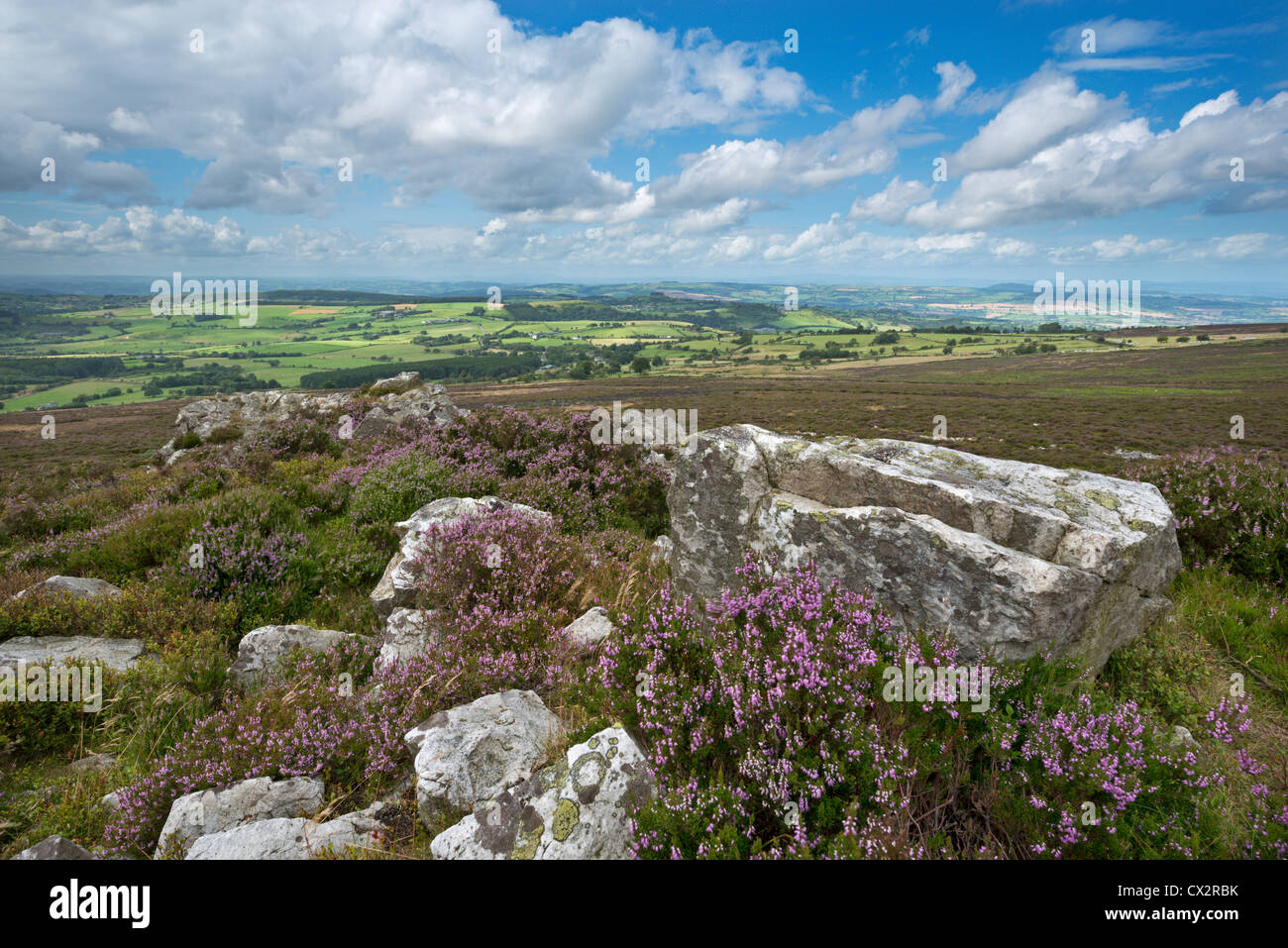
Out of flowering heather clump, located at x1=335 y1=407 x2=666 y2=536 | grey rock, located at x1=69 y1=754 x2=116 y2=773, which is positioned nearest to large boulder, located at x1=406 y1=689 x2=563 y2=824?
grey rock, located at x1=69 y1=754 x2=116 y2=773

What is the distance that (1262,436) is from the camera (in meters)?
56.6

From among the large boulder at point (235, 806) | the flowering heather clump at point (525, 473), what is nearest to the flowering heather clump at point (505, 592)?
the large boulder at point (235, 806)

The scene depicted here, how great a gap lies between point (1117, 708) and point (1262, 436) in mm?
79315

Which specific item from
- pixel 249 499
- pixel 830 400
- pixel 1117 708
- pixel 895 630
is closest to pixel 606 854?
pixel 895 630

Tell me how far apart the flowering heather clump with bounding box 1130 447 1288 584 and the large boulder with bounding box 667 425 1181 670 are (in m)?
1.86

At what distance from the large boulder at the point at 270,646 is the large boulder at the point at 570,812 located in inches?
150

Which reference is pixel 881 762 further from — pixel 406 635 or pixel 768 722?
pixel 406 635

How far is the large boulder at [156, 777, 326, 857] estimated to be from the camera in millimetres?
4172

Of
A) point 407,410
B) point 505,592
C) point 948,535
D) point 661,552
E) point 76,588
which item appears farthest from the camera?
point 407,410

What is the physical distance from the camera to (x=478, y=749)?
4.40 metres

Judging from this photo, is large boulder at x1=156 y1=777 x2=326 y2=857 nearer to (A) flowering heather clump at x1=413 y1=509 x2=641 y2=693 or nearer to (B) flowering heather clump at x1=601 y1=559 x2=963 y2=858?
(A) flowering heather clump at x1=413 y1=509 x2=641 y2=693

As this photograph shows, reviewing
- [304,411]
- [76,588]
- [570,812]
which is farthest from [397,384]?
[570,812]

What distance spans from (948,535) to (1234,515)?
625 cm

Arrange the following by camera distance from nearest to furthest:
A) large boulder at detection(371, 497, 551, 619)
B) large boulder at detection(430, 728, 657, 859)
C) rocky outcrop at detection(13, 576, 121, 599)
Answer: large boulder at detection(430, 728, 657, 859) < rocky outcrop at detection(13, 576, 121, 599) < large boulder at detection(371, 497, 551, 619)
